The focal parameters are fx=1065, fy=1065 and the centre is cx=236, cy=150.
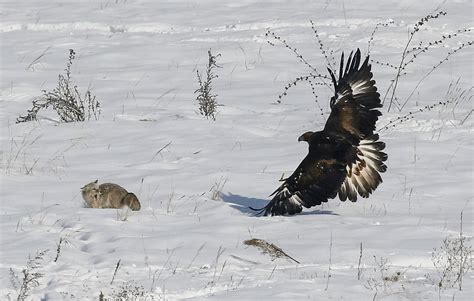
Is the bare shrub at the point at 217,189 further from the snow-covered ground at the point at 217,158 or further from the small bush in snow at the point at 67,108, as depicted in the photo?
the small bush in snow at the point at 67,108

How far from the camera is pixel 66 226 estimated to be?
7289 mm

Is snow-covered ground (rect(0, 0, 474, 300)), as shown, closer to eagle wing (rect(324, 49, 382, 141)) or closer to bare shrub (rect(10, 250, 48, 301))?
bare shrub (rect(10, 250, 48, 301))

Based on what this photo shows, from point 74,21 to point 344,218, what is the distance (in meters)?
11.1

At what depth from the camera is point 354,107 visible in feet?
26.8

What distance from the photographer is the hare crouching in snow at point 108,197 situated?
7.75 metres

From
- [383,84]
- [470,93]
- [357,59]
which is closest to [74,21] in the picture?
[383,84]

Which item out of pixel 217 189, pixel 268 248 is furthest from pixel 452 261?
pixel 217 189

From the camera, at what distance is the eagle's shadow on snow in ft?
26.3

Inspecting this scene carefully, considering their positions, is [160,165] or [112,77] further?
[112,77]

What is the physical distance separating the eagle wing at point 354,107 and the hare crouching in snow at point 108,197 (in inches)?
61.9

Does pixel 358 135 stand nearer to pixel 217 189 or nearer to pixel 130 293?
pixel 217 189

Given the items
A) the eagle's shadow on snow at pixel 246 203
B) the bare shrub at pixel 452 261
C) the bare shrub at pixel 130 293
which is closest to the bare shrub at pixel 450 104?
the eagle's shadow on snow at pixel 246 203

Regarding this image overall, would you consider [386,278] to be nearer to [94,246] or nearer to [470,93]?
[94,246]

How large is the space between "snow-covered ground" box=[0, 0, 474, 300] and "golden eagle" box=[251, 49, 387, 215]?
17 centimetres
